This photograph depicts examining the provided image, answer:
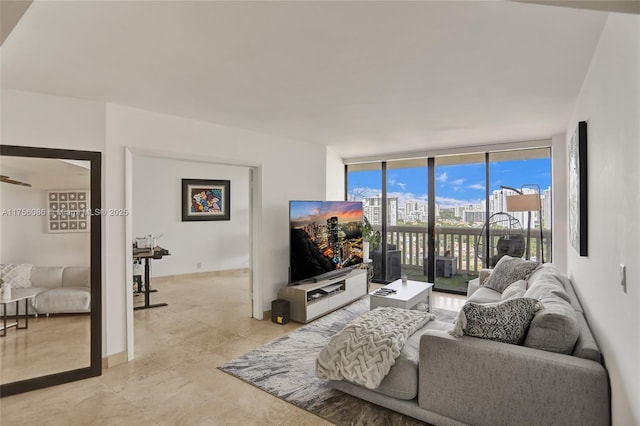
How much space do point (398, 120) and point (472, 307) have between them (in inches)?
88.0

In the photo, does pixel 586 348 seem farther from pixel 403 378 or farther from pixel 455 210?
pixel 455 210

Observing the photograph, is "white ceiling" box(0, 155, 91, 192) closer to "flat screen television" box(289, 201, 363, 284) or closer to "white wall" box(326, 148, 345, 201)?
"flat screen television" box(289, 201, 363, 284)

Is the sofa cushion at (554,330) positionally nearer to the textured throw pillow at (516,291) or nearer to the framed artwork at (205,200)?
the textured throw pillow at (516,291)

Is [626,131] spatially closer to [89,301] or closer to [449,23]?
[449,23]

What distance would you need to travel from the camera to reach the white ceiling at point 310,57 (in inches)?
64.4

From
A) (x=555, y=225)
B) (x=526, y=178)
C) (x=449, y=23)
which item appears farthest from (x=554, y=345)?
(x=526, y=178)

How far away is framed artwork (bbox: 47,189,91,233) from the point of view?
2816 mm

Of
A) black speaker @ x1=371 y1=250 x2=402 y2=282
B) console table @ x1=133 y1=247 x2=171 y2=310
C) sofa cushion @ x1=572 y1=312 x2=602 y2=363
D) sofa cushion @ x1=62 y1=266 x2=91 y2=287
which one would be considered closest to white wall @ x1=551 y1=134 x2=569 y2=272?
black speaker @ x1=371 y1=250 x2=402 y2=282

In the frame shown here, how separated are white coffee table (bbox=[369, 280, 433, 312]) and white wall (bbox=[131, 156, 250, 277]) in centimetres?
380

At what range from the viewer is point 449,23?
5.67 ft

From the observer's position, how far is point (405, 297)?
3.74 metres

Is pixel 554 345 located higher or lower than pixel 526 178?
lower

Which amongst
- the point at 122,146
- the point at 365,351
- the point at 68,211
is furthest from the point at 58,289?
the point at 365,351

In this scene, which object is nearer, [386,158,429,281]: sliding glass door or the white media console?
the white media console
